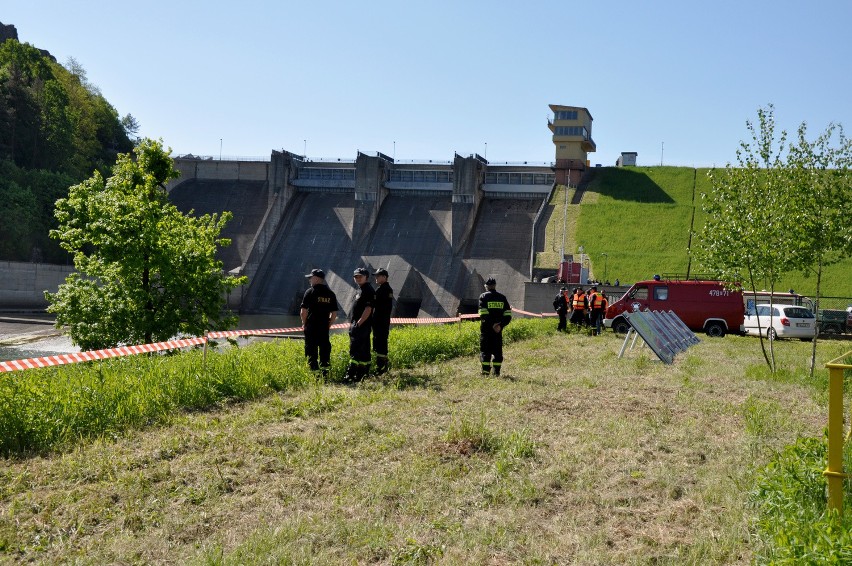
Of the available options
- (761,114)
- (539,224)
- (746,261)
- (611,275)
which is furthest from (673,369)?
(539,224)

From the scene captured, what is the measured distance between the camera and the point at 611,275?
165 feet

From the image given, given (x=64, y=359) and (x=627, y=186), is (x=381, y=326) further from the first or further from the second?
(x=627, y=186)

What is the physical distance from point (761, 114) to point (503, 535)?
14693 millimetres

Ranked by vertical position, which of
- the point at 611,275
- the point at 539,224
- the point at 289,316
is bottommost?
the point at 289,316

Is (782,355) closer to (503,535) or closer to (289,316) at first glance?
(503,535)

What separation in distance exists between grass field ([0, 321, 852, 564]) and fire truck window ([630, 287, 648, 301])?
19478mm

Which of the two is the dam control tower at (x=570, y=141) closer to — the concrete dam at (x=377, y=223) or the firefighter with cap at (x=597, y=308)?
the concrete dam at (x=377, y=223)

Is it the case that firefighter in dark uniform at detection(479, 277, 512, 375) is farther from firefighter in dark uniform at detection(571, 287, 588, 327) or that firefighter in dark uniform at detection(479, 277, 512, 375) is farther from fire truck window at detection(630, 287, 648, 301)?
fire truck window at detection(630, 287, 648, 301)

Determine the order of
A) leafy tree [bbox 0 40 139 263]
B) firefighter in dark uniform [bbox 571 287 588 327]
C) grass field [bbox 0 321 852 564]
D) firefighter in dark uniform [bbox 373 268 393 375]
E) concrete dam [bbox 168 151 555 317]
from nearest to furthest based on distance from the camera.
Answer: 1. grass field [bbox 0 321 852 564]
2. firefighter in dark uniform [bbox 373 268 393 375]
3. firefighter in dark uniform [bbox 571 287 588 327]
4. concrete dam [bbox 168 151 555 317]
5. leafy tree [bbox 0 40 139 263]

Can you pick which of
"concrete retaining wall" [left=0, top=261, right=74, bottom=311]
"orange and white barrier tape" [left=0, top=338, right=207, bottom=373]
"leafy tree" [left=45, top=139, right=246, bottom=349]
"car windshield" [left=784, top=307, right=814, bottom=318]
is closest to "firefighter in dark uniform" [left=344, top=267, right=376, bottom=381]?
"orange and white barrier tape" [left=0, top=338, right=207, bottom=373]

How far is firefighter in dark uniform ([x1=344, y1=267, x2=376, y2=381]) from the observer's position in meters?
12.0

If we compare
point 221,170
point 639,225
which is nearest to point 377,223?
point 221,170

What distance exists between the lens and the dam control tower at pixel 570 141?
62219mm

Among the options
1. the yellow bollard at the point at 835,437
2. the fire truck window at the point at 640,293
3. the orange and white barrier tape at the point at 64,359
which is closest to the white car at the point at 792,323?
the fire truck window at the point at 640,293
